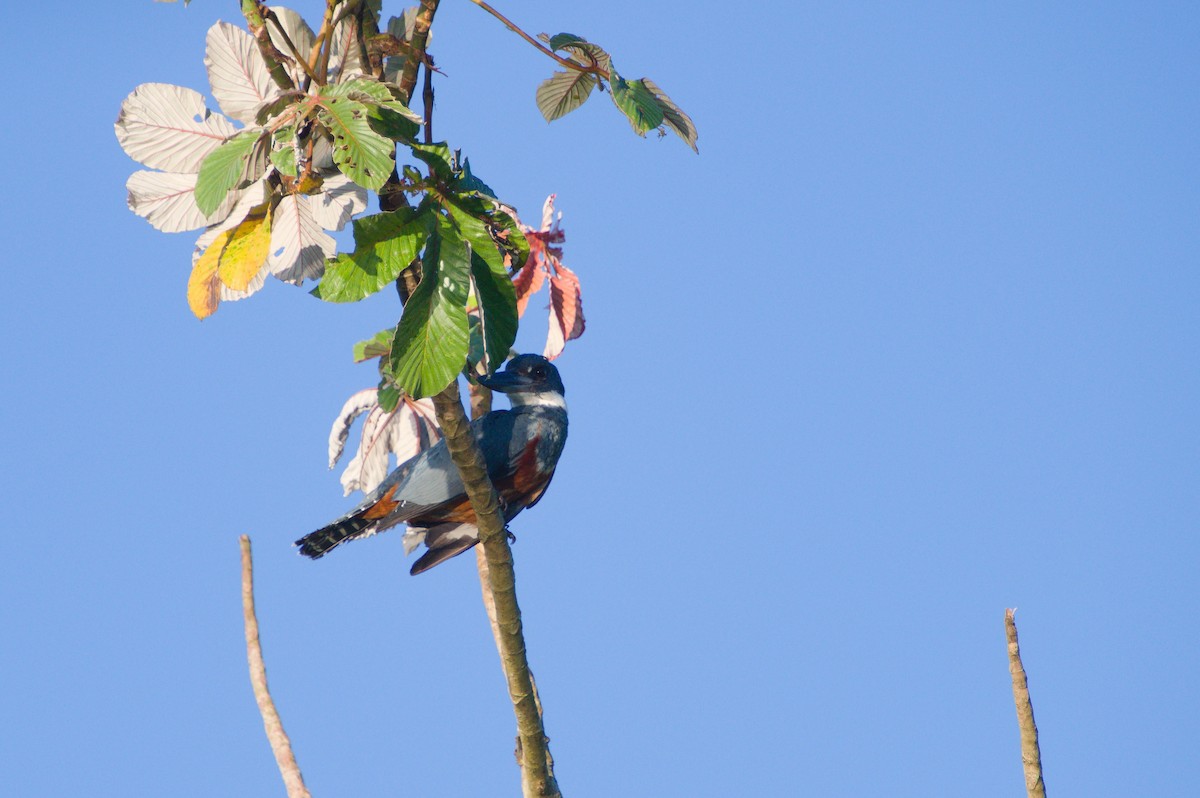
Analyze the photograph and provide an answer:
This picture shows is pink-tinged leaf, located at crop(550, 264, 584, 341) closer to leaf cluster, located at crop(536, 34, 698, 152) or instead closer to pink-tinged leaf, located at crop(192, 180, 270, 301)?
leaf cluster, located at crop(536, 34, 698, 152)

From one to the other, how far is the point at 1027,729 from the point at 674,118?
211 centimetres

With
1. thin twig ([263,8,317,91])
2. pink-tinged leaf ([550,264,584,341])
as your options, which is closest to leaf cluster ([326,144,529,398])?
thin twig ([263,8,317,91])

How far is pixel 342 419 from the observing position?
4746mm

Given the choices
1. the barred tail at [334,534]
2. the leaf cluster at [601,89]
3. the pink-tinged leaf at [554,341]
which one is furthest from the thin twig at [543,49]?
the barred tail at [334,534]

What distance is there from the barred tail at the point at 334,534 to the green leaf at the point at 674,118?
6.70 feet

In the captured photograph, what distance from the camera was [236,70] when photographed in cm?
318

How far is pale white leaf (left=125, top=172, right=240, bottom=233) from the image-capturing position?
3.38 meters

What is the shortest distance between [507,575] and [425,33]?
1.63 meters

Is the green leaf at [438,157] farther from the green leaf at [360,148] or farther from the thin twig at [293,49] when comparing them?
A: the thin twig at [293,49]

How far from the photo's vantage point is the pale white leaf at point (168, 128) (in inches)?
128

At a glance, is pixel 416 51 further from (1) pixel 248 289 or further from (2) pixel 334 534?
(2) pixel 334 534

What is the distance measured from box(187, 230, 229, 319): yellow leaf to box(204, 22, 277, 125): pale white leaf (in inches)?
16.0

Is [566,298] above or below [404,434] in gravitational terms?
above

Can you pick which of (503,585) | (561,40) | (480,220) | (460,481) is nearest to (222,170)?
(480,220)
